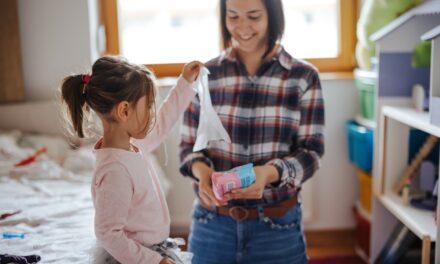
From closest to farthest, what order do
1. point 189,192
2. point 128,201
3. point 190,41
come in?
point 128,201 → point 189,192 → point 190,41

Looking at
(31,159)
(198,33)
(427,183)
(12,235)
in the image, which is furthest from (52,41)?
(427,183)

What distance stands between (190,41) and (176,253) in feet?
5.88

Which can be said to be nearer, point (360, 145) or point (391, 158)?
point (391, 158)

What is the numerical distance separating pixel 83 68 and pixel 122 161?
4.69 feet

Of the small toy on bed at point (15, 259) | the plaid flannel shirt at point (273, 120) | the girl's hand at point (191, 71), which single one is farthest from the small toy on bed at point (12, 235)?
the girl's hand at point (191, 71)

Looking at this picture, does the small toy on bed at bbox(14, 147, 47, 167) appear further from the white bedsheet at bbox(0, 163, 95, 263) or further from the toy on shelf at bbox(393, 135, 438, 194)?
the toy on shelf at bbox(393, 135, 438, 194)

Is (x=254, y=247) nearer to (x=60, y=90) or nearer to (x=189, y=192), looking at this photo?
(x=60, y=90)

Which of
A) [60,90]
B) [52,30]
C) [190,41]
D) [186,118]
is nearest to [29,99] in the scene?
[52,30]

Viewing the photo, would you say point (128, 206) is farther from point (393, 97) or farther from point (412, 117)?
point (393, 97)

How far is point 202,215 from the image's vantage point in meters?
1.44

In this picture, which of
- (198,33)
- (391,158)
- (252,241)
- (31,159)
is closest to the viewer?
(252,241)

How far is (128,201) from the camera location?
1030mm

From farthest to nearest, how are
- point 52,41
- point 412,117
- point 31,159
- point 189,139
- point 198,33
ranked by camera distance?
1. point 198,33
2. point 52,41
3. point 31,159
4. point 412,117
5. point 189,139

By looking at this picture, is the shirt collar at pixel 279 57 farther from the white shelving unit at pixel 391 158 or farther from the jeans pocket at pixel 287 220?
the white shelving unit at pixel 391 158
